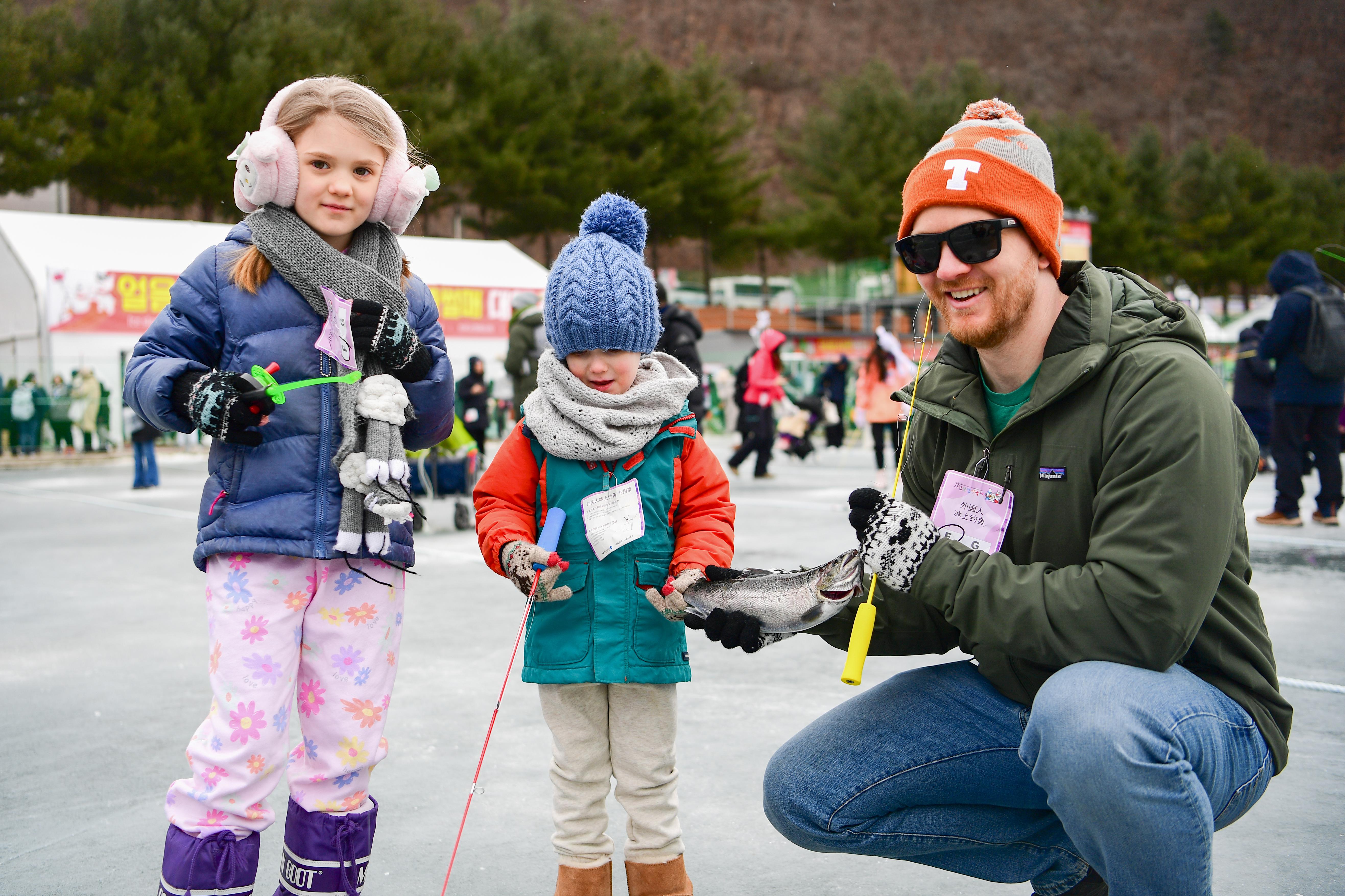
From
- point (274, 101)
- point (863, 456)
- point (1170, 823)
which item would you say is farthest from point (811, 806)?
point (863, 456)

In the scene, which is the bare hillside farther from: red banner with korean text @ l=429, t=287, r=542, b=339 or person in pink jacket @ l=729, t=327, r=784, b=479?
person in pink jacket @ l=729, t=327, r=784, b=479

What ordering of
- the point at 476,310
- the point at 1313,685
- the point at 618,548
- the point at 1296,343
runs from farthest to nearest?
the point at 476,310 < the point at 1296,343 < the point at 1313,685 < the point at 618,548

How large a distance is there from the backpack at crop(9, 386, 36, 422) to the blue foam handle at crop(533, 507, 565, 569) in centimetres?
1792

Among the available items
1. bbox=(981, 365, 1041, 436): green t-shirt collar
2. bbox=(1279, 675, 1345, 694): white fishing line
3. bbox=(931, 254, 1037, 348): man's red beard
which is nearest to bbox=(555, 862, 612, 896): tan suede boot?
bbox=(981, 365, 1041, 436): green t-shirt collar

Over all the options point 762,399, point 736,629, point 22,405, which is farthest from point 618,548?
point 22,405

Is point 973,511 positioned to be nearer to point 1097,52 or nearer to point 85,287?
point 85,287

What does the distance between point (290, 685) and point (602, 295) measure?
39.3 inches

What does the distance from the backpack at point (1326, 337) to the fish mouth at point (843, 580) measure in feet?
21.7

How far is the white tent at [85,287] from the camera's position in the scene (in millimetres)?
19031

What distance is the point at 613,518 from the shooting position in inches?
91.1

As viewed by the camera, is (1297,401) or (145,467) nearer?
(1297,401)

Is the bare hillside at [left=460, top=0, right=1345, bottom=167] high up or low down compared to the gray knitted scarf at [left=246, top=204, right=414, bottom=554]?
up

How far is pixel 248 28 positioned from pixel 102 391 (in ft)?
85.4

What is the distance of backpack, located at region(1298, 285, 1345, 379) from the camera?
7.35 m
